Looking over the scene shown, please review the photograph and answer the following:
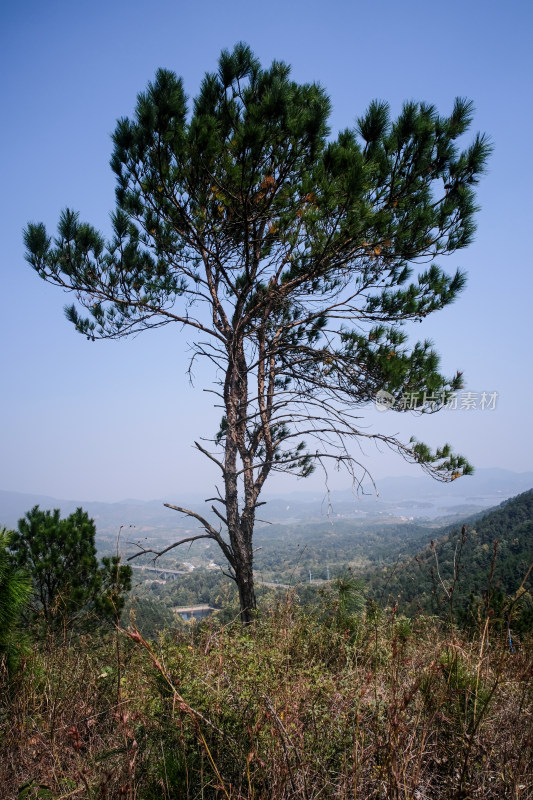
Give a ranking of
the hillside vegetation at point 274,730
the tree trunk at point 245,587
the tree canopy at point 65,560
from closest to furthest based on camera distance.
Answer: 1. the hillside vegetation at point 274,730
2. the tree trunk at point 245,587
3. the tree canopy at point 65,560

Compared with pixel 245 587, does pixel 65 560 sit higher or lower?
lower

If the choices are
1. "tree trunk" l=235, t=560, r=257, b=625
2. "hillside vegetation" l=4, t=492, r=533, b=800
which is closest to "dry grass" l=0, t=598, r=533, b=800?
"hillside vegetation" l=4, t=492, r=533, b=800

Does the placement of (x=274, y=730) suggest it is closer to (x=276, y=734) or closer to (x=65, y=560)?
(x=276, y=734)

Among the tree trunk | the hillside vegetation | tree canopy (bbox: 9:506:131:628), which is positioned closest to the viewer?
the hillside vegetation

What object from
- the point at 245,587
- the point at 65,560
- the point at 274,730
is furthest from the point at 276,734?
the point at 65,560

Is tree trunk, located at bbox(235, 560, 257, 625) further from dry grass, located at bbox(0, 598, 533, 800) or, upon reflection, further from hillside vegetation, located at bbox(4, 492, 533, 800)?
dry grass, located at bbox(0, 598, 533, 800)

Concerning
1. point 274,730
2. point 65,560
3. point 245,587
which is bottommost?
point 65,560

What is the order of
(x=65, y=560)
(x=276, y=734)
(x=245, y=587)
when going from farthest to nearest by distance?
(x=65, y=560) → (x=245, y=587) → (x=276, y=734)

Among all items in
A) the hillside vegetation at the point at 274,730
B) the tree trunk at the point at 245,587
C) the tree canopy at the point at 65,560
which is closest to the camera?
the hillside vegetation at the point at 274,730

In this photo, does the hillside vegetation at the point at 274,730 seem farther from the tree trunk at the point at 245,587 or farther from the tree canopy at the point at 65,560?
the tree canopy at the point at 65,560

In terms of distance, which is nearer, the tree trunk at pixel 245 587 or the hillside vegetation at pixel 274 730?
the hillside vegetation at pixel 274 730

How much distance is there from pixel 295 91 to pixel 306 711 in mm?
5372

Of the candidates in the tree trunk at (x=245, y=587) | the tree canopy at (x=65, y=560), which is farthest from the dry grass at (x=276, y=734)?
the tree canopy at (x=65, y=560)

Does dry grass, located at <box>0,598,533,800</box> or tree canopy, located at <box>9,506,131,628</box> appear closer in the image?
dry grass, located at <box>0,598,533,800</box>
